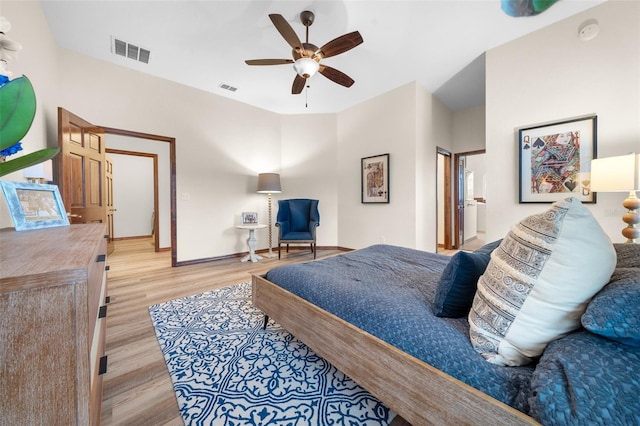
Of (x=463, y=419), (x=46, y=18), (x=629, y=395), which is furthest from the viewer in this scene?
(x=46, y=18)

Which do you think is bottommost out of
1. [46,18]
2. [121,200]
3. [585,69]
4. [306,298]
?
[306,298]

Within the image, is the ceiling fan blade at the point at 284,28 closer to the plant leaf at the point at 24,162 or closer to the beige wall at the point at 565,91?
the plant leaf at the point at 24,162

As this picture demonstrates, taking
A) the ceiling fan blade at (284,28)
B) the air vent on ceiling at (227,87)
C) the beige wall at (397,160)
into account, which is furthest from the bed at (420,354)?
the air vent on ceiling at (227,87)

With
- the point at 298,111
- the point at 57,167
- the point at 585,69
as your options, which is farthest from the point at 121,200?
the point at 585,69

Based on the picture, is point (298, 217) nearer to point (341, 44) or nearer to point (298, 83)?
Answer: point (298, 83)

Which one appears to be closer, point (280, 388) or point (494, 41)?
point (280, 388)

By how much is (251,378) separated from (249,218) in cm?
322

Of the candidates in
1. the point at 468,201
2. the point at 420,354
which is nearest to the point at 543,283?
the point at 420,354

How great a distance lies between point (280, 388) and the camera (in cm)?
130

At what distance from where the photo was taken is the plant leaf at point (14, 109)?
512 millimetres

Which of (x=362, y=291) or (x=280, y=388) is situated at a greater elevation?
(x=362, y=291)

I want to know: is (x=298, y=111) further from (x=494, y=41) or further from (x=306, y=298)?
(x=306, y=298)

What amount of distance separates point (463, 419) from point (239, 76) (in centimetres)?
407

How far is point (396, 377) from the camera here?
3.14 ft
